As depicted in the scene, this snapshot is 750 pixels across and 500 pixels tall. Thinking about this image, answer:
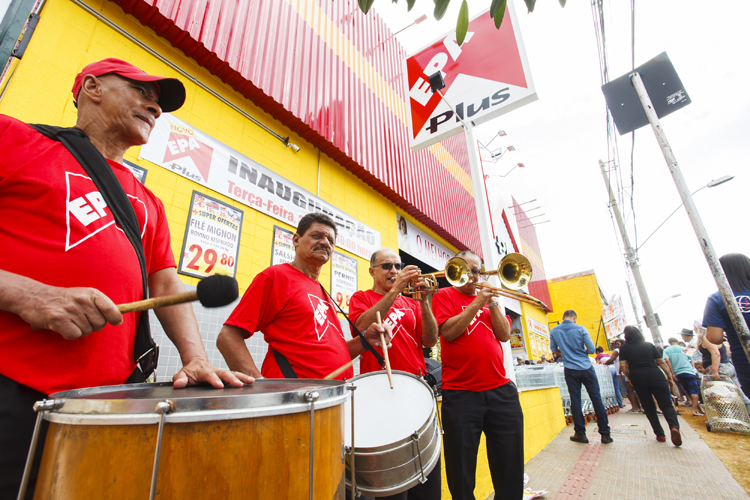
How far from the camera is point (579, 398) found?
617cm

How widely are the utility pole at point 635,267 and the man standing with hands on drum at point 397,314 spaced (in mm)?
14186

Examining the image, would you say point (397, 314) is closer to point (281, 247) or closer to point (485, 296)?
point (485, 296)

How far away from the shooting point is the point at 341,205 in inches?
232

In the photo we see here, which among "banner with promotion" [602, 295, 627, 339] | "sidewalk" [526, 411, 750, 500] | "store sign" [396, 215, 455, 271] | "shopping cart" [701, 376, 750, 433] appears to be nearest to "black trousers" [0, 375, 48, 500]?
"sidewalk" [526, 411, 750, 500]

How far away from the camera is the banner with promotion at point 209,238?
3.54 metres

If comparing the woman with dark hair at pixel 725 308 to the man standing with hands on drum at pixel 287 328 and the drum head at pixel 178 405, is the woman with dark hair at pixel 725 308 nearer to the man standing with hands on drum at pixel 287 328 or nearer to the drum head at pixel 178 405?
the man standing with hands on drum at pixel 287 328

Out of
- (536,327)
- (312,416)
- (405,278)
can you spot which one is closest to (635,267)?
(536,327)

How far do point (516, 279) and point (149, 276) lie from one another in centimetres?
317

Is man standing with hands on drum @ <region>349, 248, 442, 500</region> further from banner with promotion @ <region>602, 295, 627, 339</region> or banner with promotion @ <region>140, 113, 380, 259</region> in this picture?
banner with promotion @ <region>602, 295, 627, 339</region>

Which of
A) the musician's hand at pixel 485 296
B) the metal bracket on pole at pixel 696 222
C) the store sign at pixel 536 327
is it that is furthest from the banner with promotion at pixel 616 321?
the musician's hand at pixel 485 296

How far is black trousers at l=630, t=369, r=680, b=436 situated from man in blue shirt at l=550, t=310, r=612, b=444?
63 centimetres

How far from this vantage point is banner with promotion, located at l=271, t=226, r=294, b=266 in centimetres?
445

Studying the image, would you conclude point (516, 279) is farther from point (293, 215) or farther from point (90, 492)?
point (90, 492)

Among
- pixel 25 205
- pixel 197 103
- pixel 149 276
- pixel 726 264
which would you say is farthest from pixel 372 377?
pixel 726 264
